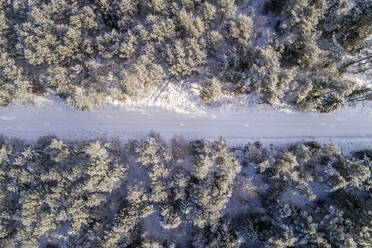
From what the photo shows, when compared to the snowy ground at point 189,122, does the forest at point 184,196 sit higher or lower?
lower

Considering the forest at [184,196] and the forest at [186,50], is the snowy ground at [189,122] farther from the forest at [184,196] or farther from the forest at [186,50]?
the forest at [184,196]

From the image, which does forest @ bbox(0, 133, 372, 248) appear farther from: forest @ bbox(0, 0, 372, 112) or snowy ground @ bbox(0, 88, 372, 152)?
forest @ bbox(0, 0, 372, 112)

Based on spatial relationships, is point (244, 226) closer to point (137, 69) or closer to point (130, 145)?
point (130, 145)

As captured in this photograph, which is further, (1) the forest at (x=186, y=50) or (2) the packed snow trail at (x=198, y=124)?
(2) the packed snow trail at (x=198, y=124)

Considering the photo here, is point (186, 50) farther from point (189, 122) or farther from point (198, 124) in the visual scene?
point (198, 124)

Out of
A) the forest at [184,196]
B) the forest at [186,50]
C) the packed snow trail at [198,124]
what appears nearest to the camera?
the forest at [184,196]

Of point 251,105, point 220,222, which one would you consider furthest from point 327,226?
point 251,105

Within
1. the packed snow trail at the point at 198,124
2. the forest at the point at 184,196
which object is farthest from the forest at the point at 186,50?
the forest at the point at 184,196
